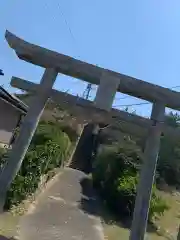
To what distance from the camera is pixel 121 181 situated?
52.4 ft

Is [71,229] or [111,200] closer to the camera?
[71,229]

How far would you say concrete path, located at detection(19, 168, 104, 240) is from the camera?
981 centimetres

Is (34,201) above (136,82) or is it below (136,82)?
below

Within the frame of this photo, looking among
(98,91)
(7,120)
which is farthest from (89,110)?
(7,120)

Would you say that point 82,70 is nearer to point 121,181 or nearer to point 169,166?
point 121,181

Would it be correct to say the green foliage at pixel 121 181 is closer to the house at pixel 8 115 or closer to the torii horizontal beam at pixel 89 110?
the house at pixel 8 115

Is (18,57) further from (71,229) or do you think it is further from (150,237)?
(150,237)

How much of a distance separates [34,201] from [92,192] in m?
6.44

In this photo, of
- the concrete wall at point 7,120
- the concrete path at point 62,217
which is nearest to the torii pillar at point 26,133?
the concrete path at point 62,217

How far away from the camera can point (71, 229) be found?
1089 centimetres

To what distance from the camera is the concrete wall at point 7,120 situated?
17.3m

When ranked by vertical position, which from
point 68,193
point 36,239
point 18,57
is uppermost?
point 18,57

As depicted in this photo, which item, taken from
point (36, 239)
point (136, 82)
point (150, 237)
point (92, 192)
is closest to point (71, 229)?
point (36, 239)

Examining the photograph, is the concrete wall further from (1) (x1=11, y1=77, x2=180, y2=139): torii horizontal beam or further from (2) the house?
(1) (x1=11, y1=77, x2=180, y2=139): torii horizontal beam
